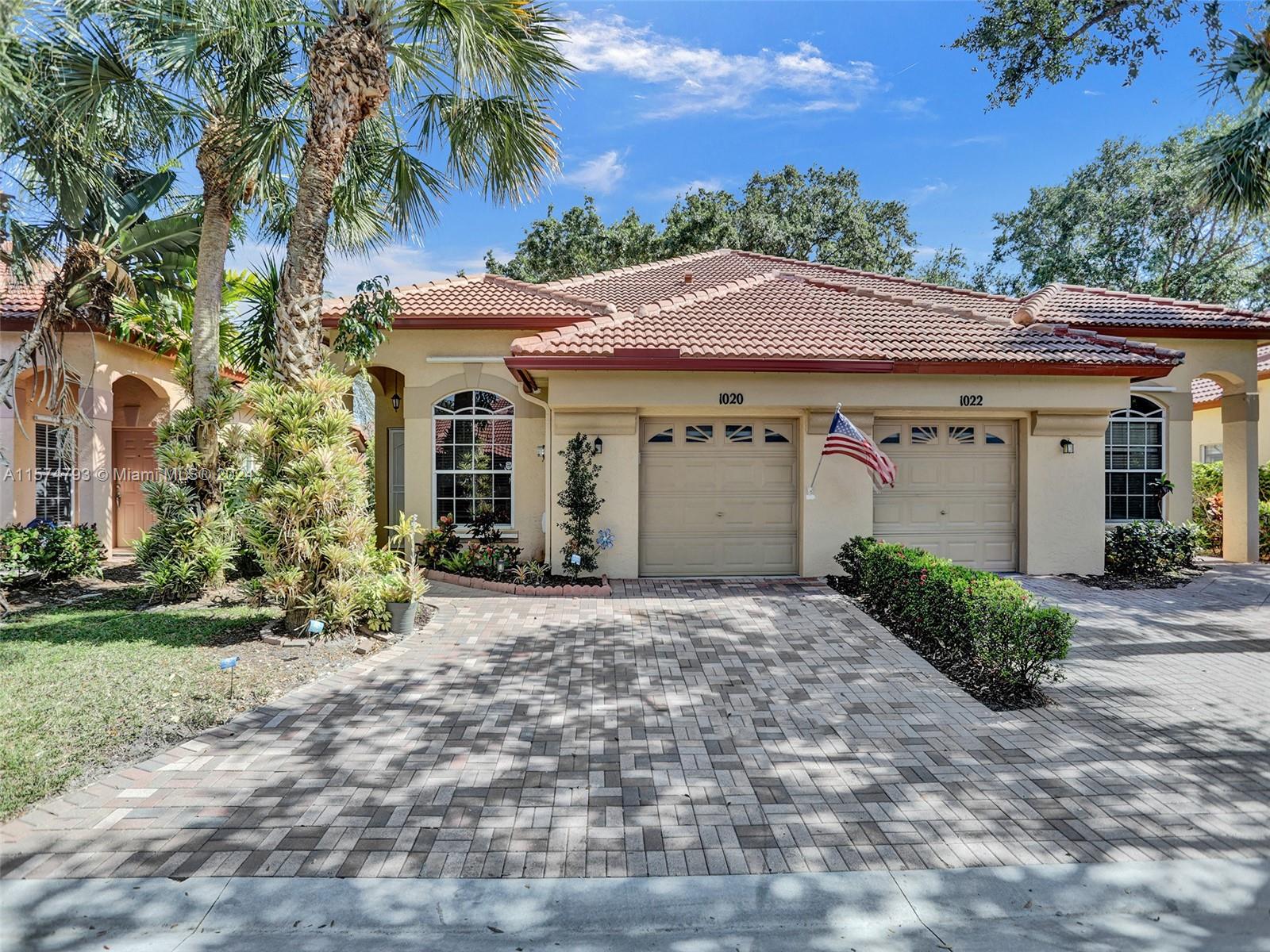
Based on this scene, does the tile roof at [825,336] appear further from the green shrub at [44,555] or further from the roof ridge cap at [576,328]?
the green shrub at [44,555]

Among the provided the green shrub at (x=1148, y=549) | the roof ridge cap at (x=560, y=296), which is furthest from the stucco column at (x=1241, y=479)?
the roof ridge cap at (x=560, y=296)

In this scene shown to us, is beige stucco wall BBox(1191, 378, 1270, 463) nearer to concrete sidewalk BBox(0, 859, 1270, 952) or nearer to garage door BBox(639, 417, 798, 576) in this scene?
garage door BBox(639, 417, 798, 576)

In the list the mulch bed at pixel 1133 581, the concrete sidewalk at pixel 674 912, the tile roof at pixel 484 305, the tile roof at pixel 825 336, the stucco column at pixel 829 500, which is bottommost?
the concrete sidewalk at pixel 674 912

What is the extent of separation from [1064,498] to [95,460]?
58.0 feet

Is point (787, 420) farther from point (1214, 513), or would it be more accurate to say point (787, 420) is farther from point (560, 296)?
point (1214, 513)

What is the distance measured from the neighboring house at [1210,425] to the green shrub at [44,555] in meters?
24.6

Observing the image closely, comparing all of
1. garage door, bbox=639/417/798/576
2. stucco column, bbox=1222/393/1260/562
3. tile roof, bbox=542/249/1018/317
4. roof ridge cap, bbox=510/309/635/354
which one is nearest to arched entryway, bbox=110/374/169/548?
tile roof, bbox=542/249/1018/317

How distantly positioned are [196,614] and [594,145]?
15.6m

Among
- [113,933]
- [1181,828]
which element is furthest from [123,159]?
[1181,828]

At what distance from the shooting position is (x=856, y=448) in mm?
9578

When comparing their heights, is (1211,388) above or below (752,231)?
below

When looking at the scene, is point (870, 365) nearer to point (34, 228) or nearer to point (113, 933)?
point (113, 933)

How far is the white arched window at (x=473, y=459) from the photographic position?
40.9ft

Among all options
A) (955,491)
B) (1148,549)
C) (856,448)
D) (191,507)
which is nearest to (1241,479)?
(1148,549)
